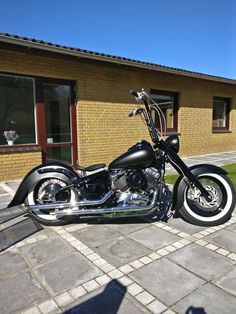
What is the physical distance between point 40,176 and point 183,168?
1.70 m

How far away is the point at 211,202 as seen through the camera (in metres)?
3.21

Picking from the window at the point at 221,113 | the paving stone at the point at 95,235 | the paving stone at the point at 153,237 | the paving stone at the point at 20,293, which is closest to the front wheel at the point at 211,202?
the paving stone at the point at 153,237

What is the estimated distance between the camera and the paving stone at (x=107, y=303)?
1810 millimetres

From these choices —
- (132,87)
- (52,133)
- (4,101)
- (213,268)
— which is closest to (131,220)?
(213,268)

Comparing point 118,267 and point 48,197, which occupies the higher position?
point 48,197

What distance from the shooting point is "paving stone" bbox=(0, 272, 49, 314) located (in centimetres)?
188

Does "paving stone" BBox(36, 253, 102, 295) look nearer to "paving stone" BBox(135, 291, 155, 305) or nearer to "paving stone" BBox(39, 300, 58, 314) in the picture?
"paving stone" BBox(39, 300, 58, 314)

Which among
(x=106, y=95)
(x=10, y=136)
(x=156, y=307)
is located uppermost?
(x=106, y=95)

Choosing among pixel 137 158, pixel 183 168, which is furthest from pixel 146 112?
pixel 183 168

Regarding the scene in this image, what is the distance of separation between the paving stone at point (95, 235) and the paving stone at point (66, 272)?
0.33 metres

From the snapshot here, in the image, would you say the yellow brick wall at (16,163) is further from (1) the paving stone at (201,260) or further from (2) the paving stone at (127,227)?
(1) the paving stone at (201,260)

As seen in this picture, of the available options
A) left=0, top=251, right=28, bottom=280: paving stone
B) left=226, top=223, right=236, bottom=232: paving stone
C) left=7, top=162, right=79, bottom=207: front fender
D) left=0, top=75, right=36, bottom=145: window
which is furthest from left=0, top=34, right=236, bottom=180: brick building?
left=226, top=223, right=236, bottom=232: paving stone

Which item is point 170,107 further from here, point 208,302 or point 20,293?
point 20,293

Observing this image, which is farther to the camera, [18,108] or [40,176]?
[18,108]
